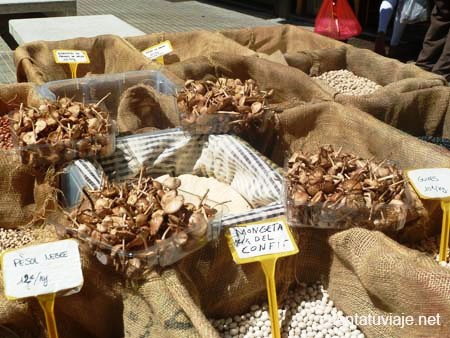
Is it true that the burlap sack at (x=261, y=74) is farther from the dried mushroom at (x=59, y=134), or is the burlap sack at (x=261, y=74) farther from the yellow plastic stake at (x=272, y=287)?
the yellow plastic stake at (x=272, y=287)

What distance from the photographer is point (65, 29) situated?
371 cm

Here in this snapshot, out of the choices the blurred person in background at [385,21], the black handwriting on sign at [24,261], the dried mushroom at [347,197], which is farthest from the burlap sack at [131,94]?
the blurred person in background at [385,21]

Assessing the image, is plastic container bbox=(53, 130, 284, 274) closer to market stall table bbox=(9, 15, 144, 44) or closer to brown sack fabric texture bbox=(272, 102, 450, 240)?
brown sack fabric texture bbox=(272, 102, 450, 240)

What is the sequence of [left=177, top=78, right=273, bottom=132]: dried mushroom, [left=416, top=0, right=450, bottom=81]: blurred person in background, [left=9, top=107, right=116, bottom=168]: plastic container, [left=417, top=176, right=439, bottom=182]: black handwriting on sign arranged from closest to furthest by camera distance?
[left=417, top=176, right=439, bottom=182]: black handwriting on sign, [left=9, top=107, right=116, bottom=168]: plastic container, [left=177, top=78, right=273, bottom=132]: dried mushroom, [left=416, top=0, right=450, bottom=81]: blurred person in background

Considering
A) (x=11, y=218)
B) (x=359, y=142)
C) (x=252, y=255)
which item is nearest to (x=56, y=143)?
(x=11, y=218)

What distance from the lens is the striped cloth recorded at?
172 centimetres

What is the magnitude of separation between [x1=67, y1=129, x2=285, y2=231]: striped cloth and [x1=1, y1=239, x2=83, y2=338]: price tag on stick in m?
0.47

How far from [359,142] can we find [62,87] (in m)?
1.32

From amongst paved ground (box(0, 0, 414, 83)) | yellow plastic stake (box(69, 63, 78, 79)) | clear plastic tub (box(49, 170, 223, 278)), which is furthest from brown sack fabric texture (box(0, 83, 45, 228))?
paved ground (box(0, 0, 414, 83))

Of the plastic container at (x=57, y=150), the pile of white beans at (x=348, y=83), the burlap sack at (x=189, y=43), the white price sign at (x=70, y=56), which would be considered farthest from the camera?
the burlap sack at (x=189, y=43)

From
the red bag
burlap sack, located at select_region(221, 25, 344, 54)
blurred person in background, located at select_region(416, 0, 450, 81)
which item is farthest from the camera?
blurred person in background, located at select_region(416, 0, 450, 81)

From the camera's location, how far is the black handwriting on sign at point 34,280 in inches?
44.8

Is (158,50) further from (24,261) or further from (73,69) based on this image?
(24,261)

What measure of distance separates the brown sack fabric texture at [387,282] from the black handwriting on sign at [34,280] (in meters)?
0.74
